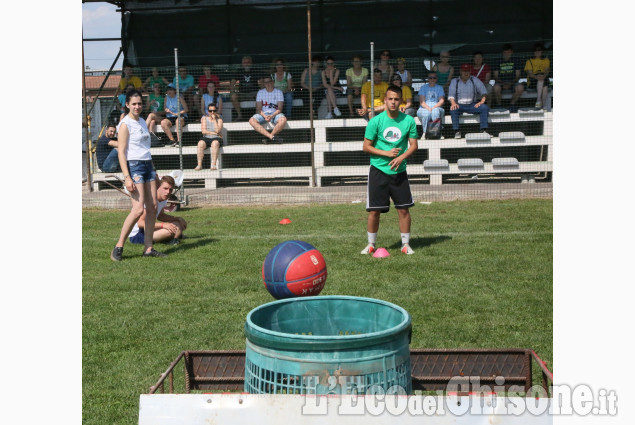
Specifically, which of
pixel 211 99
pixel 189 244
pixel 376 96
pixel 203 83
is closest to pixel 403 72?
pixel 376 96

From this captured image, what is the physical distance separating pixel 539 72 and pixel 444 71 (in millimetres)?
2236

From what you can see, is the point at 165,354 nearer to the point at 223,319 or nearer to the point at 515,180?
the point at 223,319

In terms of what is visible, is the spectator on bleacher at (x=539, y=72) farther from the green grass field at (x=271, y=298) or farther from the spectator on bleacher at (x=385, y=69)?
the green grass field at (x=271, y=298)

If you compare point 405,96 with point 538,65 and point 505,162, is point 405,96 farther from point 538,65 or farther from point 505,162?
point 538,65

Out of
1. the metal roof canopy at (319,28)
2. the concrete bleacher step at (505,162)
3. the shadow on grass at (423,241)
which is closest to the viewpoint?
the shadow on grass at (423,241)

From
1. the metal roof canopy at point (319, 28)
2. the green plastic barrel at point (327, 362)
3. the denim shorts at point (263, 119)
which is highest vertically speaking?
the metal roof canopy at point (319, 28)

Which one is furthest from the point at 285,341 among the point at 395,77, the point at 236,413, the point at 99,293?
the point at 395,77

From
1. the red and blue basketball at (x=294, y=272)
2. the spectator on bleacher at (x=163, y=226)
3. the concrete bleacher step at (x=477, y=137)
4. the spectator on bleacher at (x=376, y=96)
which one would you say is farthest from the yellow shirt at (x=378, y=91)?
the red and blue basketball at (x=294, y=272)

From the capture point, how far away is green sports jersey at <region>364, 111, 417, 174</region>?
8.50m

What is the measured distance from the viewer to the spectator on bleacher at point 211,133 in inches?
652

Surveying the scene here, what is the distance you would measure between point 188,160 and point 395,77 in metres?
5.65

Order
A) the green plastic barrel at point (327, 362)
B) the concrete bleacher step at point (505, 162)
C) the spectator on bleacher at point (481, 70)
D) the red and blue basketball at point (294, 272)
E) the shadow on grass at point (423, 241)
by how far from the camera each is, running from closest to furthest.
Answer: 1. the green plastic barrel at point (327, 362)
2. the red and blue basketball at point (294, 272)
3. the shadow on grass at point (423, 241)
4. the concrete bleacher step at point (505, 162)
5. the spectator on bleacher at point (481, 70)

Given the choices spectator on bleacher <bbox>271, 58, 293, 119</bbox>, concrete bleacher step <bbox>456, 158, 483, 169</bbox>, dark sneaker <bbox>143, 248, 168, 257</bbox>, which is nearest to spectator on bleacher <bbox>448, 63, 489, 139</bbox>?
concrete bleacher step <bbox>456, 158, 483, 169</bbox>

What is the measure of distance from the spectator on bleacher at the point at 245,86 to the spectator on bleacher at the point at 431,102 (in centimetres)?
409
